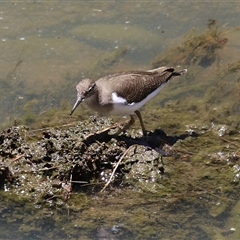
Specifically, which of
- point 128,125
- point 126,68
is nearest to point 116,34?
point 126,68

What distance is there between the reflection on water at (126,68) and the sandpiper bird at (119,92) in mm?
579

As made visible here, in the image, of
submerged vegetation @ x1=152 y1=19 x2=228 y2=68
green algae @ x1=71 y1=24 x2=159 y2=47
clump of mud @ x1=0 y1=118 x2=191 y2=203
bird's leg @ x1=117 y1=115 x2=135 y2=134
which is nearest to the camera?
clump of mud @ x1=0 y1=118 x2=191 y2=203

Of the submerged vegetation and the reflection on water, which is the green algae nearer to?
the reflection on water

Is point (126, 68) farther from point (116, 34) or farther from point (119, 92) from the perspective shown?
point (119, 92)

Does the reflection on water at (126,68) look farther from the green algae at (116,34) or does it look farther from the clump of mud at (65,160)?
the clump of mud at (65,160)

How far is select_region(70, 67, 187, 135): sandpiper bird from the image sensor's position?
6270mm

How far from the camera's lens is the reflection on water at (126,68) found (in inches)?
215

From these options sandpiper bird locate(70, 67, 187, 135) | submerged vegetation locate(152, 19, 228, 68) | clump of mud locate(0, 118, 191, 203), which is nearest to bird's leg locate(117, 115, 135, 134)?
sandpiper bird locate(70, 67, 187, 135)

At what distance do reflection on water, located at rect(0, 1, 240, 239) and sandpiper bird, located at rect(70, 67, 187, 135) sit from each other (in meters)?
0.58

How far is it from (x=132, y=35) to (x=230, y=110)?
2303 millimetres

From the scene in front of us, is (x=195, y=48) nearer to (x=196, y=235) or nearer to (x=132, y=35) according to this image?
(x=132, y=35)

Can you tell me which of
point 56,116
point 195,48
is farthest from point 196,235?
point 195,48

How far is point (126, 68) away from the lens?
27.2ft

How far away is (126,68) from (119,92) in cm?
201
